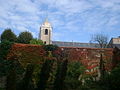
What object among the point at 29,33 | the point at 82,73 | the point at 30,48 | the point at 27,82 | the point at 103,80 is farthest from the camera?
the point at 29,33

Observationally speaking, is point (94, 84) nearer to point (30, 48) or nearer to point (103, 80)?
point (103, 80)

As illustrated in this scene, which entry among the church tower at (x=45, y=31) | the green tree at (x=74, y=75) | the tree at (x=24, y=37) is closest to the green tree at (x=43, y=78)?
the green tree at (x=74, y=75)

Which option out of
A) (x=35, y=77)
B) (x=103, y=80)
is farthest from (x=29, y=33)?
(x=103, y=80)

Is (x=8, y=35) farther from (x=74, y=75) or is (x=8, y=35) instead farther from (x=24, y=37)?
(x=74, y=75)

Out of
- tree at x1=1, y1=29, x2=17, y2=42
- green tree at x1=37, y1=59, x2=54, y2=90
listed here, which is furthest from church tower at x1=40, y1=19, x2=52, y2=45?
green tree at x1=37, y1=59, x2=54, y2=90

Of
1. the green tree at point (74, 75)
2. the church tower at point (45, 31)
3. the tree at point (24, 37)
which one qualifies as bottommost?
the green tree at point (74, 75)

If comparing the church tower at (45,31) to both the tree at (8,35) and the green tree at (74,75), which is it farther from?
the green tree at (74,75)

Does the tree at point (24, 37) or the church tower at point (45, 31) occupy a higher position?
the church tower at point (45, 31)

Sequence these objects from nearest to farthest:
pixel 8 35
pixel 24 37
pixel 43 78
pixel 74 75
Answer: pixel 43 78 < pixel 74 75 < pixel 8 35 < pixel 24 37

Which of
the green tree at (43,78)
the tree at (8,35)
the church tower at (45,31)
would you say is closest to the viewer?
the green tree at (43,78)

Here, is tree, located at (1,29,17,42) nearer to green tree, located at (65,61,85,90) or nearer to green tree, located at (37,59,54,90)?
green tree, located at (65,61,85,90)

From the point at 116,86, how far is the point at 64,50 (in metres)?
7.08

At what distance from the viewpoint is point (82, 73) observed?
16797 mm

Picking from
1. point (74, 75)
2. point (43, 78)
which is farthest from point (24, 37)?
point (43, 78)
